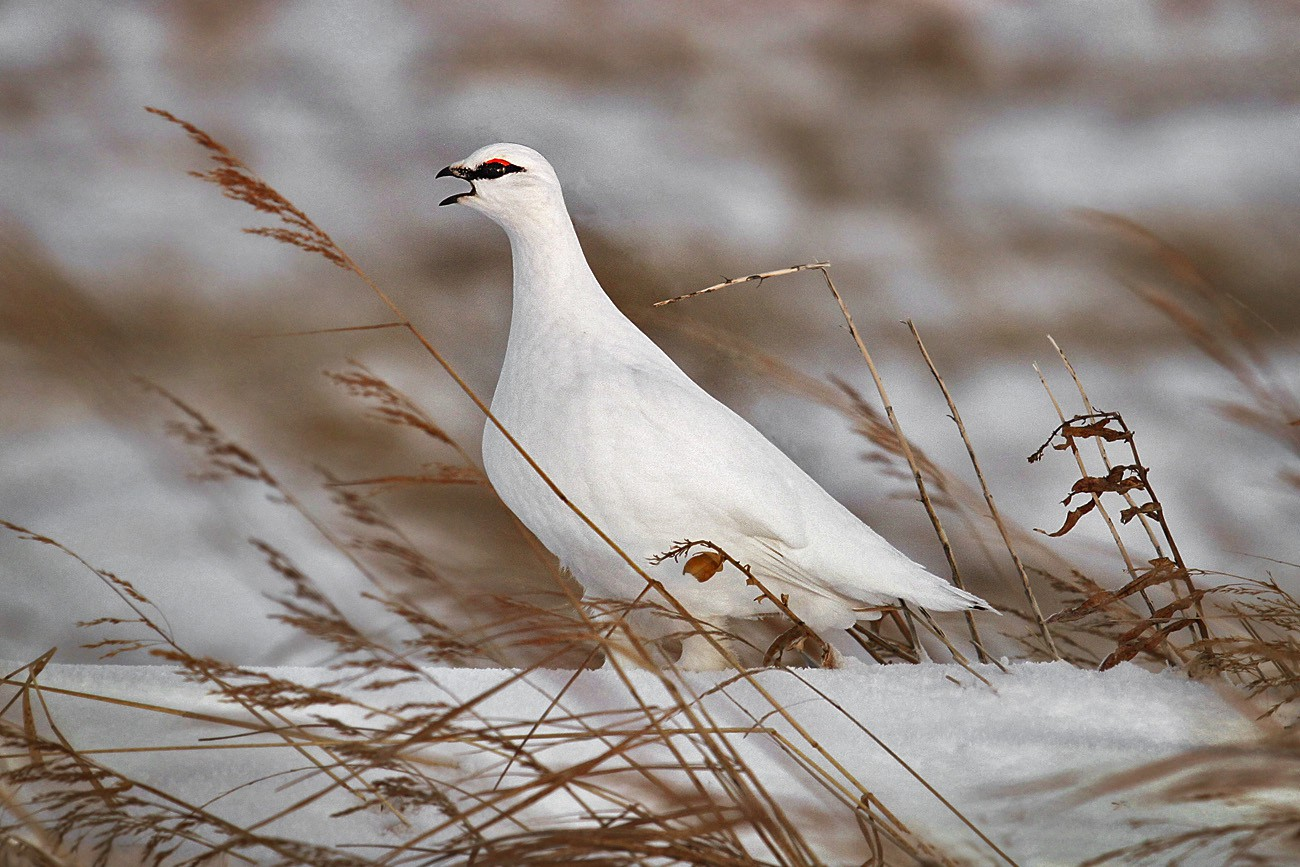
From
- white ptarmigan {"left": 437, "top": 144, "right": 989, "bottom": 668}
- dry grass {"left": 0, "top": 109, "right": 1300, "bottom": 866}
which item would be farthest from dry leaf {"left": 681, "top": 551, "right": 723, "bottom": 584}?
white ptarmigan {"left": 437, "top": 144, "right": 989, "bottom": 668}

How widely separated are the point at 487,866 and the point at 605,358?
572mm

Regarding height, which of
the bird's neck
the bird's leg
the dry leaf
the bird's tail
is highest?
the bird's neck

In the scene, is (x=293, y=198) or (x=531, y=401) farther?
(x=293, y=198)

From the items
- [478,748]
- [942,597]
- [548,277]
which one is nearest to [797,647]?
[942,597]

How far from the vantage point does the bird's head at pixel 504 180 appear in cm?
101

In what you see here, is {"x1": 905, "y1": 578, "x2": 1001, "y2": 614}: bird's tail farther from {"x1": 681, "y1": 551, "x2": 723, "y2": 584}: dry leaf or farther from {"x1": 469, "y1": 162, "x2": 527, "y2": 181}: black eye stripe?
{"x1": 469, "y1": 162, "x2": 527, "y2": 181}: black eye stripe

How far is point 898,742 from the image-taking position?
74cm

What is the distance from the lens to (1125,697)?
78 cm

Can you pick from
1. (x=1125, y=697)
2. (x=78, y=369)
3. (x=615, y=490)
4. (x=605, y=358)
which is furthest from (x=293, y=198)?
(x=1125, y=697)

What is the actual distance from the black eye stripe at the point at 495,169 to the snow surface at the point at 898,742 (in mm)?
449

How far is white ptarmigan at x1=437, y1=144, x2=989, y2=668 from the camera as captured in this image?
910 millimetres

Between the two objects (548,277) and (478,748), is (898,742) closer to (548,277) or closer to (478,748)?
(478,748)

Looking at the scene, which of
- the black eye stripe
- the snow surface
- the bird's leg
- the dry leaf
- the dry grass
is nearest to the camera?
the dry grass

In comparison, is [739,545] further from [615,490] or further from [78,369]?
[78,369]
